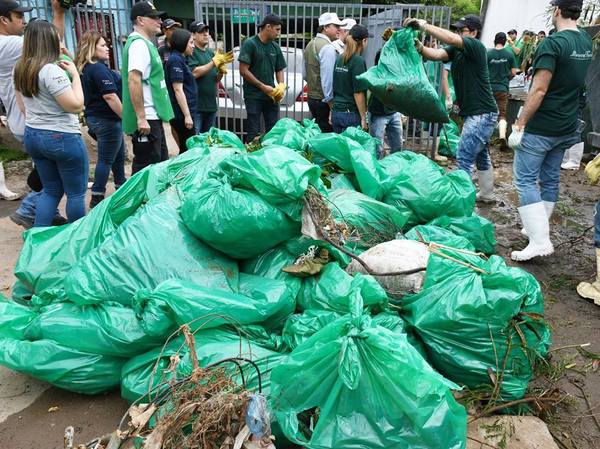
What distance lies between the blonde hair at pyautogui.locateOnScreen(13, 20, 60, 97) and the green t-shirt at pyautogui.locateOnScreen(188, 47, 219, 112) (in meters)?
2.29

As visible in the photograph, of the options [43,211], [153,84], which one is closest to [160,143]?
[153,84]

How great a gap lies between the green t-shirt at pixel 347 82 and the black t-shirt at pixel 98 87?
6.87 ft

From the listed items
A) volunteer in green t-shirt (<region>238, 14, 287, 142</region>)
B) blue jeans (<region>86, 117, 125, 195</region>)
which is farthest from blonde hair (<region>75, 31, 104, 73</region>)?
volunteer in green t-shirt (<region>238, 14, 287, 142</region>)

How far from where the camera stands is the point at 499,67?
7035 mm

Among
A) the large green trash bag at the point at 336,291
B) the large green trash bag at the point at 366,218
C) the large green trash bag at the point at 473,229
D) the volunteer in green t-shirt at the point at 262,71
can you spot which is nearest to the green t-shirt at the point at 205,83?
the volunteer in green t-shirt at the point at 262,71

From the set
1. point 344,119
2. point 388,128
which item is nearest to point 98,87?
point 344,119

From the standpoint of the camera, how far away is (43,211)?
3648 millimetres

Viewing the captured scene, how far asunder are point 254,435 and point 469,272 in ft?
3.80

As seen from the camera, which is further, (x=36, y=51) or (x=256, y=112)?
(x=256, y=112)

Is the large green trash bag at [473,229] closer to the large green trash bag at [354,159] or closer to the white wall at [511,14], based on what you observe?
the large green trash bag at [354,159]

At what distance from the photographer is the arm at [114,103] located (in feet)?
13.8

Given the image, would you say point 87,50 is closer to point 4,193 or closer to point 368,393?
point 4,193

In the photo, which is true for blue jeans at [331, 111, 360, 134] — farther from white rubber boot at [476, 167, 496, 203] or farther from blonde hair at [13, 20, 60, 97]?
blonde hair at [13, 20, 60, 97]

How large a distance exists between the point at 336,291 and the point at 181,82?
3.04 metres
